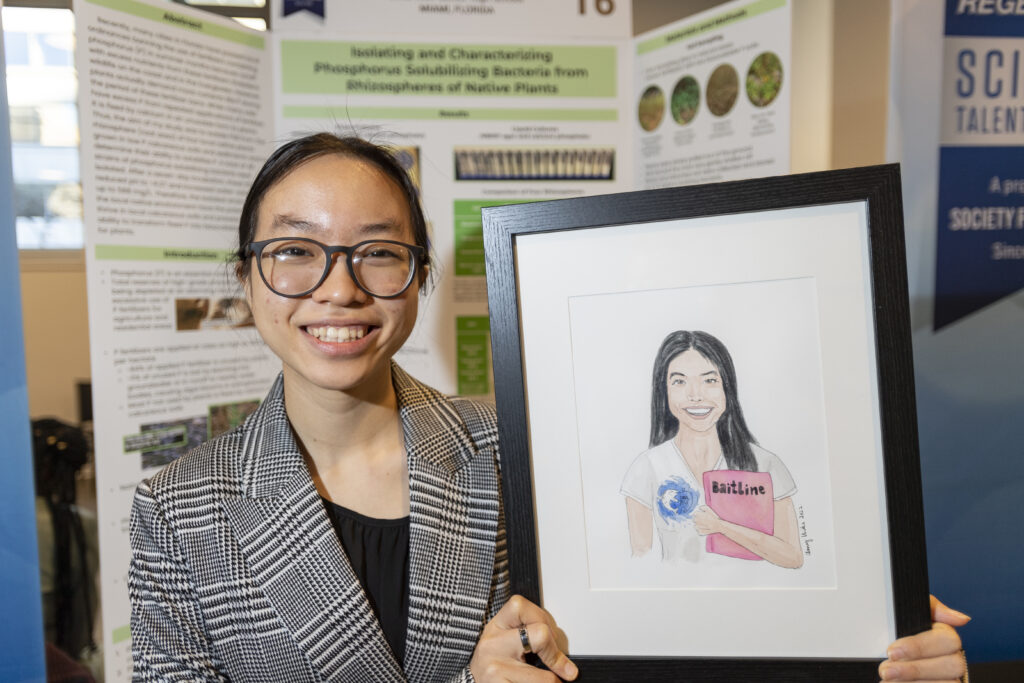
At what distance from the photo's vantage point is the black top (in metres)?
1.50

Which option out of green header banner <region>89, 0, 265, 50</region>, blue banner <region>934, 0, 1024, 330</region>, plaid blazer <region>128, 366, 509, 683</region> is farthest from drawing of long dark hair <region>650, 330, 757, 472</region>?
green header banner <region>89, 0, 265, 50</region>

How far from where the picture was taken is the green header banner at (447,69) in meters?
2.81

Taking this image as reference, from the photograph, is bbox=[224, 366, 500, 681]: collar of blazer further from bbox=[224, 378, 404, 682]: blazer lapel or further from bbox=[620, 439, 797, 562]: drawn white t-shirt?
bbox=[620, 439, 797, 562]: drawn white t-shirt

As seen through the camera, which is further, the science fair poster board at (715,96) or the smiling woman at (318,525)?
the science fair poster board at (715,96)

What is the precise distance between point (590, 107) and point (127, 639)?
2488mm

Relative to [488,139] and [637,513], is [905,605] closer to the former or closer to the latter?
[637,513]

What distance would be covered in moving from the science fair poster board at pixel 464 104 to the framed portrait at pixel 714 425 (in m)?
1.73

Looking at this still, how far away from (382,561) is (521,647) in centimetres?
46

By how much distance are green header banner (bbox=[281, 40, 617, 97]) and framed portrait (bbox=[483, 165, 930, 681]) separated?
1.83 metres

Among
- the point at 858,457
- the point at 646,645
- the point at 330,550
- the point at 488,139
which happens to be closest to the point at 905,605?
the point at 858,457

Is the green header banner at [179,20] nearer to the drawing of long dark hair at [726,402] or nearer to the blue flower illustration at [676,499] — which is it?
the drawing of long dark hair at [726,402]

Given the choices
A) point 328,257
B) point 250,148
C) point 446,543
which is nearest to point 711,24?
point 250,148

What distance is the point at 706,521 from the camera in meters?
1.19

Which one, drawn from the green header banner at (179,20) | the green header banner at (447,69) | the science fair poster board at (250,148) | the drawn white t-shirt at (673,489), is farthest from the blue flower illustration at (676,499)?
the green header banner at (179,20)
